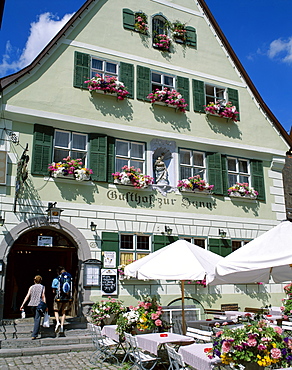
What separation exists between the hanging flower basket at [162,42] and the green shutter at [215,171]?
438 cm

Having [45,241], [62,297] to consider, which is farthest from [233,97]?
[62,297]

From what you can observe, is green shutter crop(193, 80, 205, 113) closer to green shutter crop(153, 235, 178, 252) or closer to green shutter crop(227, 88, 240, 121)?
green shutter crop(227, 88, 240, 121)

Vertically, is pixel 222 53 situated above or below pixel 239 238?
above

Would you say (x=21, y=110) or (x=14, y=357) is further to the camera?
(x=21, y=110)

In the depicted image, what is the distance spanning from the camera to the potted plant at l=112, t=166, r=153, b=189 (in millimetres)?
13773

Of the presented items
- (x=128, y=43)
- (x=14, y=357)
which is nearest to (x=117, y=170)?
(x=128, y=43)

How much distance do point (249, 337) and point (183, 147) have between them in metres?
10.3

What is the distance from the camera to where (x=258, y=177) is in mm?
16641

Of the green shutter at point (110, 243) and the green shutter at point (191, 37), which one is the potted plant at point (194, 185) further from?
the green shutter at point (191, 37)

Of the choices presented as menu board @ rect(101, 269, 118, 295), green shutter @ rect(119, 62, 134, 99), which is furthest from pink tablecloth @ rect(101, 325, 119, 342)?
green shutter @ rect(119, 62, 134, 99)

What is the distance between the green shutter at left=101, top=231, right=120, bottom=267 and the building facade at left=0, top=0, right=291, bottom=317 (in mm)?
35

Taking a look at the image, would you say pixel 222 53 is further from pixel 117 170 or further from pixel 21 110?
pixel 21 110

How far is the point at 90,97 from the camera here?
46.1 feet

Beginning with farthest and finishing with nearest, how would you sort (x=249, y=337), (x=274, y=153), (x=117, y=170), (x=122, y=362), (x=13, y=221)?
1. (x=274, y=153)
2. (x=117, y=170)
3. (x=13, y=221)
4. (x=122, y=362)
5. (x=249, y=337)
